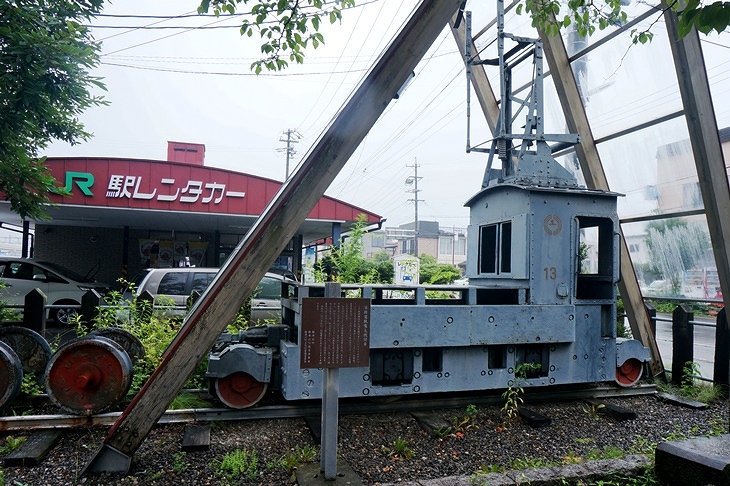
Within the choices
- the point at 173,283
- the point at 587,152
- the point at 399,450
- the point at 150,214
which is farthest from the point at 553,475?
the point at 150,214

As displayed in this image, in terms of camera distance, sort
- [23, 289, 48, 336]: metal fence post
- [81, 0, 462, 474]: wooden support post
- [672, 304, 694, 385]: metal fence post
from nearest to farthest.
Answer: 1. [81, 0, 462, 474]: wooden support post
2. [23, 289, 48, 336]: metal fence post
3. [672, 304, 694, 385]: metal fence post

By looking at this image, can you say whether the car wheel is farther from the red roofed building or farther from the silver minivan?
the silver minivan

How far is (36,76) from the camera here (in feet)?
17.9

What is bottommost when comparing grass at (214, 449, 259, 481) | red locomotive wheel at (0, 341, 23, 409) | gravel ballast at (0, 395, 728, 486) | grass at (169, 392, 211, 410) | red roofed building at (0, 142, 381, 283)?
gravel ballast at (0, 395, 728, 486)

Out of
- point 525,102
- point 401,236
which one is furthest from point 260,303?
point 401,236

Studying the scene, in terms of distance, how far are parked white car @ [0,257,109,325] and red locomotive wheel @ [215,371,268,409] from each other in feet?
28.2

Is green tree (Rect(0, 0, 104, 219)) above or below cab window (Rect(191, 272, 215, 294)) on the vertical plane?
above

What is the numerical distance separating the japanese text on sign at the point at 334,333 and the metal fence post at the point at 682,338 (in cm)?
577

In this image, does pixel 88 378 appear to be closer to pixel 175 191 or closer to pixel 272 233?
pixel 272 233

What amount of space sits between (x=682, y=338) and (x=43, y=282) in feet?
45.7

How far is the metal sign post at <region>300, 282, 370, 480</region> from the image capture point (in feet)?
11.5

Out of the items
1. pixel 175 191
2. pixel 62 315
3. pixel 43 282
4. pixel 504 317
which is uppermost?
pixel 175 191

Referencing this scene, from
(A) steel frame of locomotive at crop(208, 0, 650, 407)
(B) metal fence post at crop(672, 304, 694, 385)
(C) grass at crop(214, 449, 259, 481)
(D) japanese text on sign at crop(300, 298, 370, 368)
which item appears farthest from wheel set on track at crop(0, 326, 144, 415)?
(B) metal fence post at crop(672, 304, 694, 385)

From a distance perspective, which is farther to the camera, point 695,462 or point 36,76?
point 36,76
